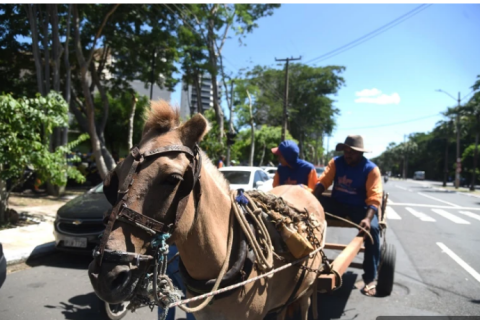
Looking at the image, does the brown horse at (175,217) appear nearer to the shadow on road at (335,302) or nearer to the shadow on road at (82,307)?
the shadow on road at (335,302)

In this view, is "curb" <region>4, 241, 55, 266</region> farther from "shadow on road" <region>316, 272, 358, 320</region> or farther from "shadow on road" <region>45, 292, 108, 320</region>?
"shadow on road" <region>316, 272, 358, 320</region>

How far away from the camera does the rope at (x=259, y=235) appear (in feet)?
7.16

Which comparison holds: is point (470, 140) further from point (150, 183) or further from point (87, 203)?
point (150, 183)

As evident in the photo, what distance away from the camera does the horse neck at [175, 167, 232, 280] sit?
192 cm

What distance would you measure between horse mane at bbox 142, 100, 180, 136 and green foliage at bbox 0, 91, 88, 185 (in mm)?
6130

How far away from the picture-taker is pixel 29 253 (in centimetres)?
607

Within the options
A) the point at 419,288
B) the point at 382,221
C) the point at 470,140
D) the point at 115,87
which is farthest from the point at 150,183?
the point at 470,140

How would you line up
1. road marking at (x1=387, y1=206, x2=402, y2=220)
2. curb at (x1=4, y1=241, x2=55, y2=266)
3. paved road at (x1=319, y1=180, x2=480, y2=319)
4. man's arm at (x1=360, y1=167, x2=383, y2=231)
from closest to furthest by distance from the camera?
man's arm at (x1=360, y1=167, x2=383, y2=231)
paved road at (x1=319, y1=180, x2=480, y2=319)
curb at (x1=4, y1=241, x2=55, y2=266)
road marking at (x1=387, y1=206, x2=402, y2=220)

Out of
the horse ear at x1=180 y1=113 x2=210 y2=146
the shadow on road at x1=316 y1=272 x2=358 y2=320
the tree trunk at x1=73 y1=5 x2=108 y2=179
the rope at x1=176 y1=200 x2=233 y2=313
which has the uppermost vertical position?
the tree trunk at x1=73 y1=5 x2=108 y2=179

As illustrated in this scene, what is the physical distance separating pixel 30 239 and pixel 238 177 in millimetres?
4948

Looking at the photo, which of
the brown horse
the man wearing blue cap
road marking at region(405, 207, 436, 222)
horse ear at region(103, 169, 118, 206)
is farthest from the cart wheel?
road marking at region(405, 207, 436, 222)

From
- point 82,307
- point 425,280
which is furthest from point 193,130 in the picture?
point 425,280

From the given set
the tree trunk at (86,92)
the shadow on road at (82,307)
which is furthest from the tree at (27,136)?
the shadow on road at (82,307)

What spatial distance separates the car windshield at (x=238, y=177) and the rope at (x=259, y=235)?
23.0ft
